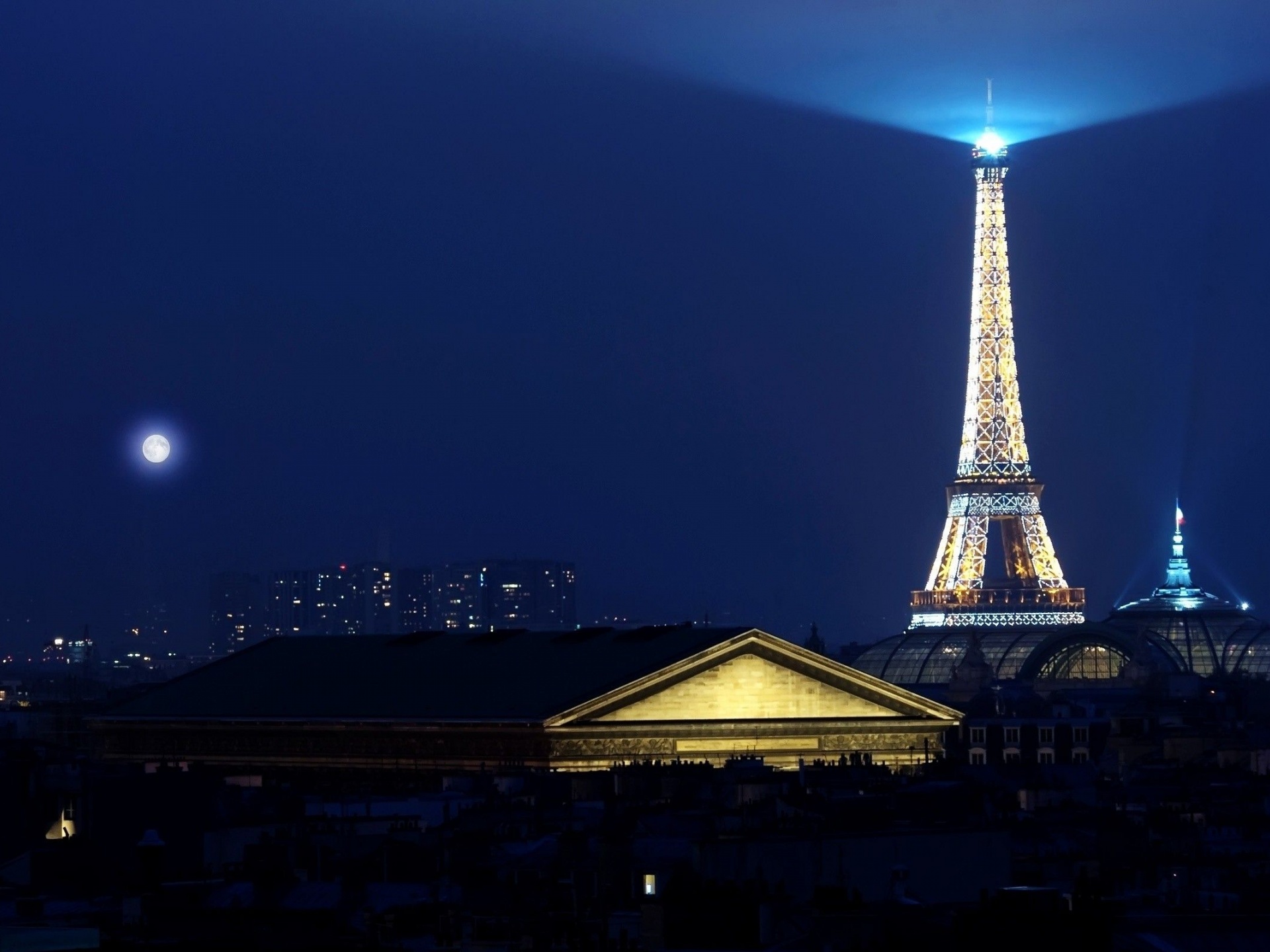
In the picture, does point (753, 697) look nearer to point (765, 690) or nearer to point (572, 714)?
point (765, 690)

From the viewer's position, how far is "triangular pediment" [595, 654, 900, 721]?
117812mm

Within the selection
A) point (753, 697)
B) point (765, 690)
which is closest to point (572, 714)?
point (753, 697)

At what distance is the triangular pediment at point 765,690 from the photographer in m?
118

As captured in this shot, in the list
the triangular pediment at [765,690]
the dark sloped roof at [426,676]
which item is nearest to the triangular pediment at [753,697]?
the triangular pediment at [765,690]

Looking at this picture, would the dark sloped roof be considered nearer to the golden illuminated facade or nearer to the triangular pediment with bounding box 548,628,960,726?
the golden illuminated facade

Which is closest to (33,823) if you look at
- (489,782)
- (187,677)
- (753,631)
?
(489,782)

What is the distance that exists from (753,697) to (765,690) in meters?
0.44

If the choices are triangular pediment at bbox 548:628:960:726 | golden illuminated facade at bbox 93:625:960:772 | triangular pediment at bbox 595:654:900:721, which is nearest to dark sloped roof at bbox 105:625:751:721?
golden illuminated facade at bbox 93:625:960:772

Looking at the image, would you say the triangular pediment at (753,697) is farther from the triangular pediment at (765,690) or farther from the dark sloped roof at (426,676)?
the dark sloped roof at (426,676)

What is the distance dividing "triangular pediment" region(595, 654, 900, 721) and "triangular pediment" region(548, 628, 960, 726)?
17 mm

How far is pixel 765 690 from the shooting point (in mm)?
119312

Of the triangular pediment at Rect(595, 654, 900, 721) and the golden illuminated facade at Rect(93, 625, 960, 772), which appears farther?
the triangular pediment at Rect(595, 654, 900, 721)

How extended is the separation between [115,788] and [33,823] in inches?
132

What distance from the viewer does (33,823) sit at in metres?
85.2
